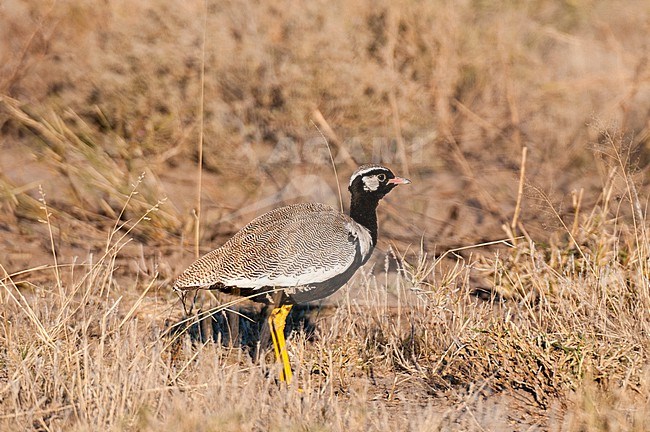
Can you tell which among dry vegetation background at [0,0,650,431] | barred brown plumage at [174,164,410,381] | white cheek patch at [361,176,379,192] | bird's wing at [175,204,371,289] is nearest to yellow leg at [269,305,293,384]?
barred brown plumage at [174,164,410,381]

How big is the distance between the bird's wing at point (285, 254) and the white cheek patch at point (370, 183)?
0.93 ft

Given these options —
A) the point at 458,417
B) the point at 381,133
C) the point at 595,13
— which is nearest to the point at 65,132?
the point at 381,133

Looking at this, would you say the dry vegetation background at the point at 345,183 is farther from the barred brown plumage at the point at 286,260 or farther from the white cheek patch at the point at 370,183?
the white cheek patch at the point at 370,183

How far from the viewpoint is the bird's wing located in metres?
3.90

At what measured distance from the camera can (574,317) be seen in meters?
3.96

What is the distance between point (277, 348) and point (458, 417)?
88cm

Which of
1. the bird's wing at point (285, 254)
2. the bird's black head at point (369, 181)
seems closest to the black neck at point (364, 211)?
the bird's black head at point (369, 181)

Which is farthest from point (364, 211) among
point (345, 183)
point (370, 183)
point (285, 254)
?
point (345, 183)

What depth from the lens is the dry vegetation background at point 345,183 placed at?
3.80 meters

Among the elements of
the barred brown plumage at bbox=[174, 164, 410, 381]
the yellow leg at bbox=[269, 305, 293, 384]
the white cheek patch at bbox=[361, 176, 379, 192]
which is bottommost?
the yellow leg at bbox=[269, 305, 293, 384]

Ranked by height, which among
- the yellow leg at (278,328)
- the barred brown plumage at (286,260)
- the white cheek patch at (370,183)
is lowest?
the yellow leg at (278,328)

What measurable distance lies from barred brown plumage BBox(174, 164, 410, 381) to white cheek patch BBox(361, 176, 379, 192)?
0.65ft

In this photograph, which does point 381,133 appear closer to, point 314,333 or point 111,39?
point 111,39

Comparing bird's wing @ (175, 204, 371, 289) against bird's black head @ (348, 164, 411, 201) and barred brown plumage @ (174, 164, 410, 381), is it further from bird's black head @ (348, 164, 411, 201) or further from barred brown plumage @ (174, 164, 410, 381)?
bird's black head @ (348, 164, 411, 201)
